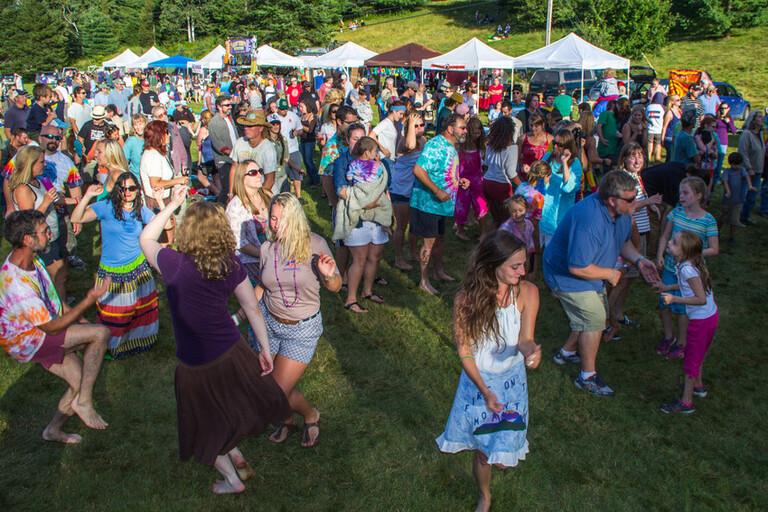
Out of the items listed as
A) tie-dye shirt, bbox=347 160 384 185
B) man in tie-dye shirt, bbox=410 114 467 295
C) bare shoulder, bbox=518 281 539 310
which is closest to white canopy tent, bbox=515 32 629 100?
man in tie-dye shirt, bbox=410 114 467 295

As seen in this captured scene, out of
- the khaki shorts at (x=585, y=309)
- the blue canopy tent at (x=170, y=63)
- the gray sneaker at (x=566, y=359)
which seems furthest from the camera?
the blue canopy tent at (x=170, y=63)

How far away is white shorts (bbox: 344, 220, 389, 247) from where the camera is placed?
618 cm

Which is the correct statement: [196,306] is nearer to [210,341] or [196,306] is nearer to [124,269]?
[210,341]

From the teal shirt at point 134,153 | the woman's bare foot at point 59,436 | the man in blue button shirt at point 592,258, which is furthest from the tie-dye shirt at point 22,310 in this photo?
the teal shirt at point 134,153

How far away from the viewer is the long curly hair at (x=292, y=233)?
3.74 metres

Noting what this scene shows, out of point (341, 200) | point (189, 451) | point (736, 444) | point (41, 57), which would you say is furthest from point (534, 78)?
point (41, 57)

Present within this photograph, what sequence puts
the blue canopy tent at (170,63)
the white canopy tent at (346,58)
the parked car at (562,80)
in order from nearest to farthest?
1. the parked car at (562,80)
2. the white canopy tent at (346,58)
3. the blue canopy tent at (170,63)

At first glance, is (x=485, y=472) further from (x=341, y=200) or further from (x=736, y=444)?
(x=341, y=200)

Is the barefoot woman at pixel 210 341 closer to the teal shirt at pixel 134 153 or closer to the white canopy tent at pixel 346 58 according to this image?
the teal shirt at pixel 134 153

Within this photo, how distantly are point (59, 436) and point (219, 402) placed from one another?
1696 mm

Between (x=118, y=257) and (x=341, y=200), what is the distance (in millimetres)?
2103

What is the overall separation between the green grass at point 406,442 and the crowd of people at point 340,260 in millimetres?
218

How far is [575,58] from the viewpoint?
19.1m

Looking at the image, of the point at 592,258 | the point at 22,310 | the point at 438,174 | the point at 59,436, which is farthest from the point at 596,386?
the point at 22,310
